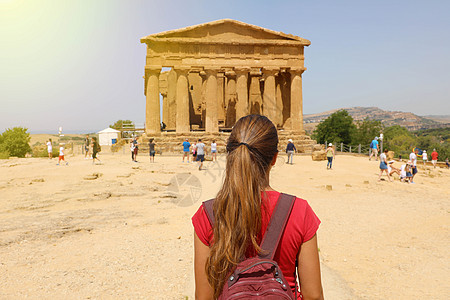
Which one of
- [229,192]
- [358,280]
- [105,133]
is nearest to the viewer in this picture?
[229,192]

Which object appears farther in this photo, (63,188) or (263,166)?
(63,188)

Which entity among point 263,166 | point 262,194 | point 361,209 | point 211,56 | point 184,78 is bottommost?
point 361,209

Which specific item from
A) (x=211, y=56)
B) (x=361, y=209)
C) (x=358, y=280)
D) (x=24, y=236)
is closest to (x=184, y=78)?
(x=211, y=56)

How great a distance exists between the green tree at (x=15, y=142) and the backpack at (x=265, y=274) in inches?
1652

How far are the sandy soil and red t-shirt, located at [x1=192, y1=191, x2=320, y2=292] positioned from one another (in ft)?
12.0

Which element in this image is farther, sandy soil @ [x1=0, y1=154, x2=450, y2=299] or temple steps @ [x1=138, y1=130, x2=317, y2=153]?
temple steps @ [x1=138, y1=130, x2=317, y2=153]

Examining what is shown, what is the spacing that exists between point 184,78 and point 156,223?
2330cm

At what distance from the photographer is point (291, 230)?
190 cm

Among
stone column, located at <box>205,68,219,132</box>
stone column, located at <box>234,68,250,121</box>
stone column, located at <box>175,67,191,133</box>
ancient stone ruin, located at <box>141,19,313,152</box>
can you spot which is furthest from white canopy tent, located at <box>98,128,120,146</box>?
stone column, located at <box>234,68,250,121</box>

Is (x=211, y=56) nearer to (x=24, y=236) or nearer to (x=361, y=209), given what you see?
(x=361, y=209)

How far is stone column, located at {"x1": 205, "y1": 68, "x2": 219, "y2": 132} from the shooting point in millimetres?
30717

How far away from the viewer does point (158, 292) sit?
5.24m

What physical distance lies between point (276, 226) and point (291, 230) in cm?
9

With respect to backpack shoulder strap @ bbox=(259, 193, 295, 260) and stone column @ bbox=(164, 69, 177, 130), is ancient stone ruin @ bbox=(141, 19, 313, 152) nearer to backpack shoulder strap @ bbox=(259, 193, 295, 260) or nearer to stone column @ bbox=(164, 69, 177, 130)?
stone column @ bbox=(164, 69, 177, 130)
